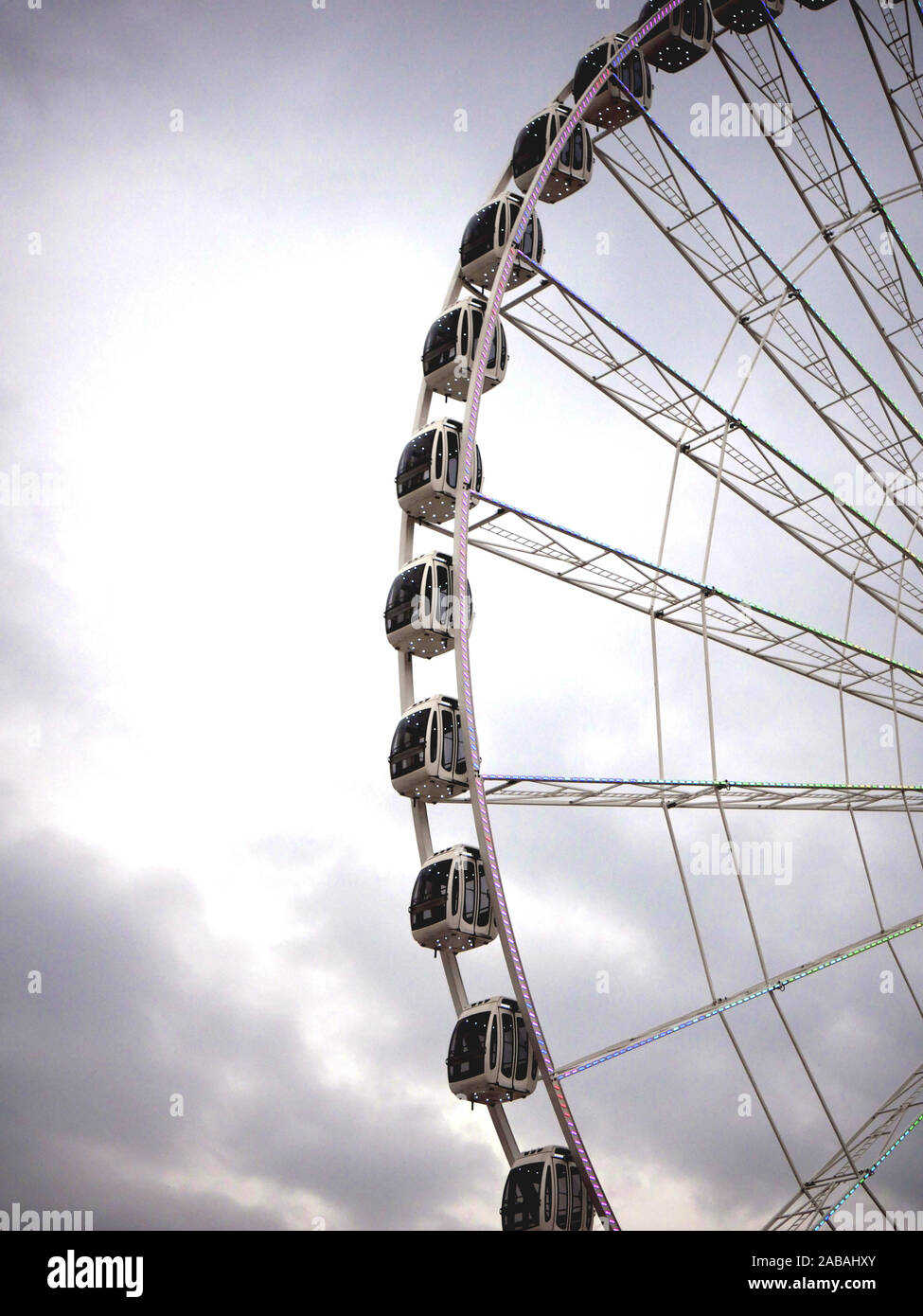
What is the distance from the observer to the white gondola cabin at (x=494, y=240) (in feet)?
72.7

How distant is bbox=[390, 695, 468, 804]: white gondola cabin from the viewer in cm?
1873

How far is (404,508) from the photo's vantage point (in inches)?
832

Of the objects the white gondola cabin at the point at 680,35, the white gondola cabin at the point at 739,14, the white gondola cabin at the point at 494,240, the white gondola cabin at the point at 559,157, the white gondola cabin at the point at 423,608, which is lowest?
the white gondola cabin at the point at 423,608

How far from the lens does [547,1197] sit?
1639cm

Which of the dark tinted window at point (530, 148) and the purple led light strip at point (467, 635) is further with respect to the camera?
the dark tinted window at point (530, 148)

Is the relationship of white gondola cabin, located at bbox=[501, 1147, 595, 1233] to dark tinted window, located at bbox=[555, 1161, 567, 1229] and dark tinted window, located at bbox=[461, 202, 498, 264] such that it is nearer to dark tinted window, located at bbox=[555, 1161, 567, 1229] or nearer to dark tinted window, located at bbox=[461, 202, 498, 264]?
dark tinted window, located at bbox=[555, 1161, 567, 1229]

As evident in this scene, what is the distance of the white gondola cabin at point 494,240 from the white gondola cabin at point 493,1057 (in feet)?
38.3

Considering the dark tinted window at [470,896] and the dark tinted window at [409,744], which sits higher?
the dark tinted window at [409,744]

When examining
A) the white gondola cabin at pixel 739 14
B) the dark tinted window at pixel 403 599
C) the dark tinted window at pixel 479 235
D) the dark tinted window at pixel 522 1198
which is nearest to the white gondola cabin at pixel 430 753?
the dark tinted window at pixel 403 599

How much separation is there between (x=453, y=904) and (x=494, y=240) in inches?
436

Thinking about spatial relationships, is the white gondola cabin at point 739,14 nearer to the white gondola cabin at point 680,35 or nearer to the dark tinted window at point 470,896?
the white gondola cabin at point 680,35
